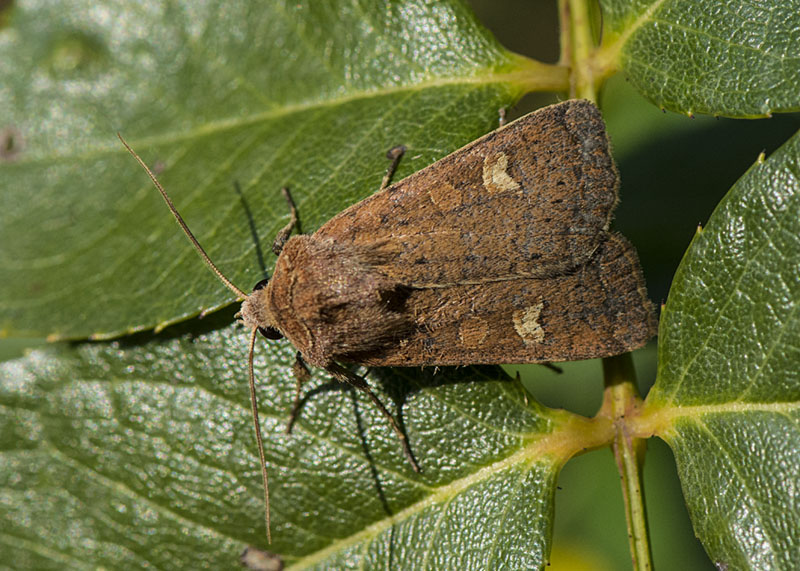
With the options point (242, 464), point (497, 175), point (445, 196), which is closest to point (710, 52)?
point (497, 175)

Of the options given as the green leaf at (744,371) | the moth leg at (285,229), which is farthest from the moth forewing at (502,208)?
the green leaf at (744,371)

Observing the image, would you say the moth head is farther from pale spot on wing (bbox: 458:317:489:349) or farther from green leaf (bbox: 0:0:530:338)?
pale spot on wing (bbox: 458:317:489:349)

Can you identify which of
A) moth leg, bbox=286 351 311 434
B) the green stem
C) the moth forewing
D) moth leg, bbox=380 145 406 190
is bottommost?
moth leg, bbox=286 351 311 434

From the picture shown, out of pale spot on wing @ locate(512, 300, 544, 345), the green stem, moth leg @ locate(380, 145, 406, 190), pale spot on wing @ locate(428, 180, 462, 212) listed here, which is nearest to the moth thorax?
moth leg @ locate(380, 145, 406, 190)

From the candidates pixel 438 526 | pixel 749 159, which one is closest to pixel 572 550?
pixel 438 526

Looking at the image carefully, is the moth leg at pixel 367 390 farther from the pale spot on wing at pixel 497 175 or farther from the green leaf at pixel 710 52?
the green leaf at pixel 710 52

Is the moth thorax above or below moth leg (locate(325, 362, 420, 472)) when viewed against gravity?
above
